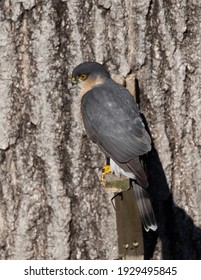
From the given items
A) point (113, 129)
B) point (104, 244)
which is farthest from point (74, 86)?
point (104, 244)

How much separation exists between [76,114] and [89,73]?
290 mm

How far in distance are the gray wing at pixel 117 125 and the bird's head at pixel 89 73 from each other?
0.22 feet

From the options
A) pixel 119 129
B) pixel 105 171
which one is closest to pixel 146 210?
pixel 105 171

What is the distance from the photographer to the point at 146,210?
3990 millimetres

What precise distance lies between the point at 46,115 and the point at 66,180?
441 millimetres

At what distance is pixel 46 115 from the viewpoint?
4133 millimetres

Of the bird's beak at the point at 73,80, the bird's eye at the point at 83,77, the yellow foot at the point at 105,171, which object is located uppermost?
the bird's eye at the point at 83,77

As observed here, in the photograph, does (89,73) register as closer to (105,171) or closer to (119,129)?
(119,129)

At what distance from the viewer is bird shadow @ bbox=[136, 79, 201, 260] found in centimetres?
422

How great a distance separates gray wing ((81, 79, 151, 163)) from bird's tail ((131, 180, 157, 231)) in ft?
0.85

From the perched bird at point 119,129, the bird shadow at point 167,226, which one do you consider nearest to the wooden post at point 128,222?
the perched bird at point 119,129

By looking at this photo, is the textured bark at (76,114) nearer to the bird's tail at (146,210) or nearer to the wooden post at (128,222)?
the wooden post at (128,222)

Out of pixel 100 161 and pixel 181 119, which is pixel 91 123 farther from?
pixel 181 119

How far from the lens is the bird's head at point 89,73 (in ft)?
13.0
